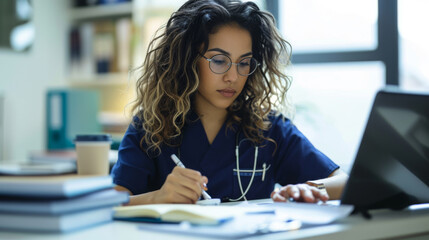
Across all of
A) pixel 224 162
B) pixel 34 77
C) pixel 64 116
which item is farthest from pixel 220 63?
pixel 34 77

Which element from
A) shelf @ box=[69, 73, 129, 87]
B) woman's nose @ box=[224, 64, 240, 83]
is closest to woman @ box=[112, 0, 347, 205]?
woman's nose @ box=[224, 64, 240, 83]

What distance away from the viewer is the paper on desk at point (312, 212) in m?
1.04

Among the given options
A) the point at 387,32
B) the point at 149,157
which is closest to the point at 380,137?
the point at 149,157

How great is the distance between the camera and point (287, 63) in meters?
1.99

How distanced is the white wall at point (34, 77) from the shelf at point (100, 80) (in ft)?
0.43

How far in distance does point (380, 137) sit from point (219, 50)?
0.70 metres

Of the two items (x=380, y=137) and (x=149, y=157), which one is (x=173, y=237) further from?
(x=149, y=157)

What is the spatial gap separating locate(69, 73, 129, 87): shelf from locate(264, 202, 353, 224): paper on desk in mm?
2911

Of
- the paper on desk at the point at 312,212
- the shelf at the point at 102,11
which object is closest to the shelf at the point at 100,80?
the shelf at the point at 102,11

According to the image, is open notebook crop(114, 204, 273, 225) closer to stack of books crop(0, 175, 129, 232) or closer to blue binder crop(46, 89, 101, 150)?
stack of books crop(0, 175, 129, 232)

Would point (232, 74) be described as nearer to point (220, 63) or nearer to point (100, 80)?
point (220, 63)

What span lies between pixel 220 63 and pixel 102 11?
8.86 feet

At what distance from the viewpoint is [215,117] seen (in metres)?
1.81

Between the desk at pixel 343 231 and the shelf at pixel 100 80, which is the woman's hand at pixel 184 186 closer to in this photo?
the desk at pixel 343 231
